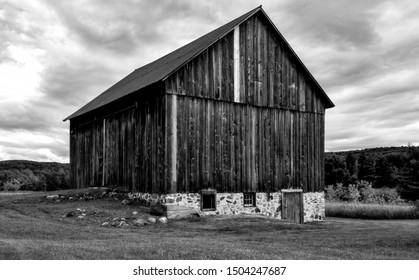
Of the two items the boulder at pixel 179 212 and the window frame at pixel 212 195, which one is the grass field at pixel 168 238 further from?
the window frame at pixel 212 195

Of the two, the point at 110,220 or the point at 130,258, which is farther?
the point at 110,220

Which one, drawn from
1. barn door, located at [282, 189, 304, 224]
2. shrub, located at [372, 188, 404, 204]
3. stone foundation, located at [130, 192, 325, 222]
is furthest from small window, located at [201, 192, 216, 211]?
shrub, located at [372, 188, 404, 204]

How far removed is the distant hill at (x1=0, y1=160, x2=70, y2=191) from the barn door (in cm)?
3483

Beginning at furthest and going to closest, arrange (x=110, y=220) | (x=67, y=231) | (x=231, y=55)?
(x=231, y=55) → (x=110, y=220) → (x=67, y=231)

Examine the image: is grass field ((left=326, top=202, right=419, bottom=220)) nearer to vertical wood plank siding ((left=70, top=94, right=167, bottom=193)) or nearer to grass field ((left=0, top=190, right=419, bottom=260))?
grass field ((left=0, top=190, right=419, bottom=260))

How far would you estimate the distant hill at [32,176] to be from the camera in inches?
2394

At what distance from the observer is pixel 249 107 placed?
1043 inches

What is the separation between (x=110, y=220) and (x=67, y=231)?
3.60 m

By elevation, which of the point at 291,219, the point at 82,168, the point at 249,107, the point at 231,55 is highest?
the point at 231,55

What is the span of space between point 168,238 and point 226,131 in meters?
10.3

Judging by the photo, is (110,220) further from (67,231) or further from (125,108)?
(125,108)

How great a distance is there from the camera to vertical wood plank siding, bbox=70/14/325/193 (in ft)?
78.3
